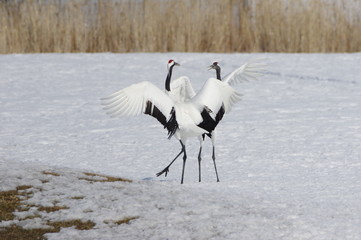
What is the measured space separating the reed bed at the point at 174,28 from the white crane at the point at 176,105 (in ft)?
31.3

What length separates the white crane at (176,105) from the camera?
572cm

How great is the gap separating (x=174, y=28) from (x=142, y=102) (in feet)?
32.5

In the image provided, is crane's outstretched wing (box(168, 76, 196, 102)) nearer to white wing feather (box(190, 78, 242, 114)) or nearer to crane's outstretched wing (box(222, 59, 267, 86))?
white wing feather (box(190, 78, 242, 114))

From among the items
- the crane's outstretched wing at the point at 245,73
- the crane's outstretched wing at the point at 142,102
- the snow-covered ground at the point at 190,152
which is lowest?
the snow-covered ground at the point at 190,152

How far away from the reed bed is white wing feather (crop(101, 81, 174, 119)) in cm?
976

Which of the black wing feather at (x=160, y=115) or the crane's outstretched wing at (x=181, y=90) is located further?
the crane's outstretched wing at (x=181, y=90)

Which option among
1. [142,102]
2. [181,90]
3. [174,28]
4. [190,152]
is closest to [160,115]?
[142,102]

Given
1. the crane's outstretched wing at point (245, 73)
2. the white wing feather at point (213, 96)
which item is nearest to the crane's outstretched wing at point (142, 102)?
the white wing feather at point (213, 96)

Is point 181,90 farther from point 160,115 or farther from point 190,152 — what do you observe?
point 190,152

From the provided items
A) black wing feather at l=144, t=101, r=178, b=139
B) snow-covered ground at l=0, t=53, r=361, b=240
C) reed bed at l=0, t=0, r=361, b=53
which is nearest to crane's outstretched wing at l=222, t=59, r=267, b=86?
black wing feather at l=144, t=101, r=178, b=139

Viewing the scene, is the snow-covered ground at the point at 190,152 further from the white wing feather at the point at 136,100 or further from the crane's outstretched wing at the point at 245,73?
the crane's outstretched wing at the point at 245,73

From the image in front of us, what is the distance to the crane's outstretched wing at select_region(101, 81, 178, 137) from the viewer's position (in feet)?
18.7

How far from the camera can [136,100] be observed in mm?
5734

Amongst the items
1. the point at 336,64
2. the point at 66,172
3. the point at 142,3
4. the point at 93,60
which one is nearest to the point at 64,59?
the point at 93,60
